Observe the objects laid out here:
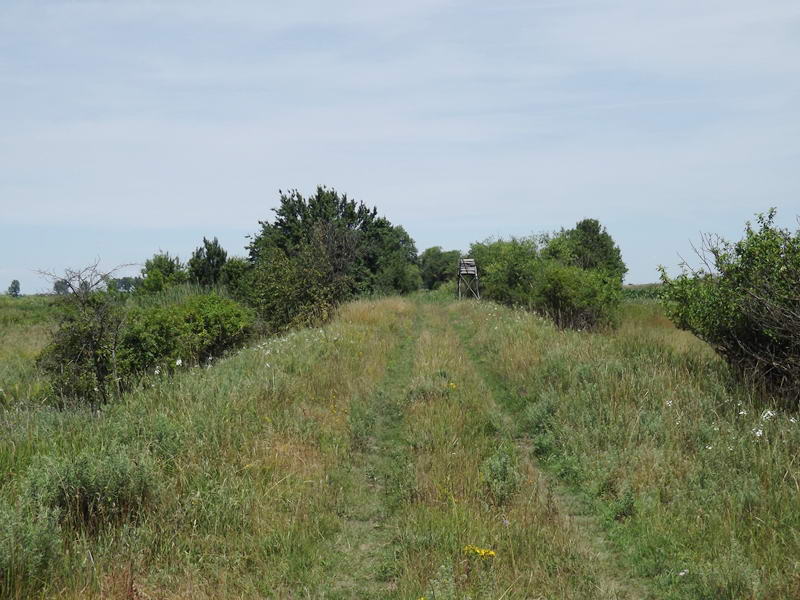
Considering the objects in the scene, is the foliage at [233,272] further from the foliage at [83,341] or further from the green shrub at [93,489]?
the green shrub at [93,489]

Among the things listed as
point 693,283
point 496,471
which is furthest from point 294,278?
point 496,471

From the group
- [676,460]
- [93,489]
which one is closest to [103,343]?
[93,489]

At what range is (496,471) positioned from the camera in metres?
6.15

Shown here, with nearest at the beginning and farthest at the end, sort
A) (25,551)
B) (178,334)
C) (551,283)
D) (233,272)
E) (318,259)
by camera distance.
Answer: (25,551) < (178,334) < (551,283) < (318,259) < (233,272)

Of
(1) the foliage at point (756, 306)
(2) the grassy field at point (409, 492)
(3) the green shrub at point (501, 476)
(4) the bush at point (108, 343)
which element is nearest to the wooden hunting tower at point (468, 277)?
(4) the bush at point (108, 343)

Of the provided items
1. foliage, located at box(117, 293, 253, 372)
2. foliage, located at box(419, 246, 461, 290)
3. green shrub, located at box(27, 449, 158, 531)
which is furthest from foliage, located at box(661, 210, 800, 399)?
foliage, located at box(419, 246, 461, 290)

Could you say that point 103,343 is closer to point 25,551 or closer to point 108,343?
point 108,343

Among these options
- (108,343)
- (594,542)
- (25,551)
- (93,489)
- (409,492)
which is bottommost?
(594,542)

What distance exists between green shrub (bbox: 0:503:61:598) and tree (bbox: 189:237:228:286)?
3371cm

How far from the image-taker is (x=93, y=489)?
490cm

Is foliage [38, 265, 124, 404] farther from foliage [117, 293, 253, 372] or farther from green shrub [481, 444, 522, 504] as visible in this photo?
green shrub [481, 444, 522, 504]

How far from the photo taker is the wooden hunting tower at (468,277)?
4172 centimetres

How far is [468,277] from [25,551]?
46.2m

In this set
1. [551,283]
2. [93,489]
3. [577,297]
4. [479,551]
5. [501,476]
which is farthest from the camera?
[551,283]
